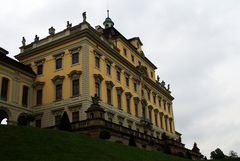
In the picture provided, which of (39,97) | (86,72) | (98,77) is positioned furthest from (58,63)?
(98,77)

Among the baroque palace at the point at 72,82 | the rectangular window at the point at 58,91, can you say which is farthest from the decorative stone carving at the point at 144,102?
the rectangular window at the point at 58,91

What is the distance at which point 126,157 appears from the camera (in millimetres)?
20469

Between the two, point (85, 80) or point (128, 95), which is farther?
point (128, 95)

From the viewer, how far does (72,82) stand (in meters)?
40.6

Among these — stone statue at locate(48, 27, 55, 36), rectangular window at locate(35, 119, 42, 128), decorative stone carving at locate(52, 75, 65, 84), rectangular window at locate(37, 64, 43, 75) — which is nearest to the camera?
decorative stone carving at locate(52, 75, 65, 84)

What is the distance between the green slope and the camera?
16.5m

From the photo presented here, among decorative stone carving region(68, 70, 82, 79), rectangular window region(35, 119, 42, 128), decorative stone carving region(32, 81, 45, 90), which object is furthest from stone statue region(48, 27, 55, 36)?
rectangular window region(35, 119, 42, 128)

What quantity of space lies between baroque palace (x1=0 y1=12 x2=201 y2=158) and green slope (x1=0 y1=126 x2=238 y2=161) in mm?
11070

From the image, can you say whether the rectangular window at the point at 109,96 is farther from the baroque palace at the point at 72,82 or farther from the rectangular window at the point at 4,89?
the rectangular window at the point at 4,89

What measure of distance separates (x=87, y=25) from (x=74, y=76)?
6.75 m

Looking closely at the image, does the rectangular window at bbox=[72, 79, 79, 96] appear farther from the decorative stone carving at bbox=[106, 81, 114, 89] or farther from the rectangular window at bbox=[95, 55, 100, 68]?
the decorative stone carving at bbox=[106, 81, 114, 89]

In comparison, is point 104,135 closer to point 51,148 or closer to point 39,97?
point 51,148

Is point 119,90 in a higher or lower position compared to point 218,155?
higher

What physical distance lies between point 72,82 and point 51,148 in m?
22.4
